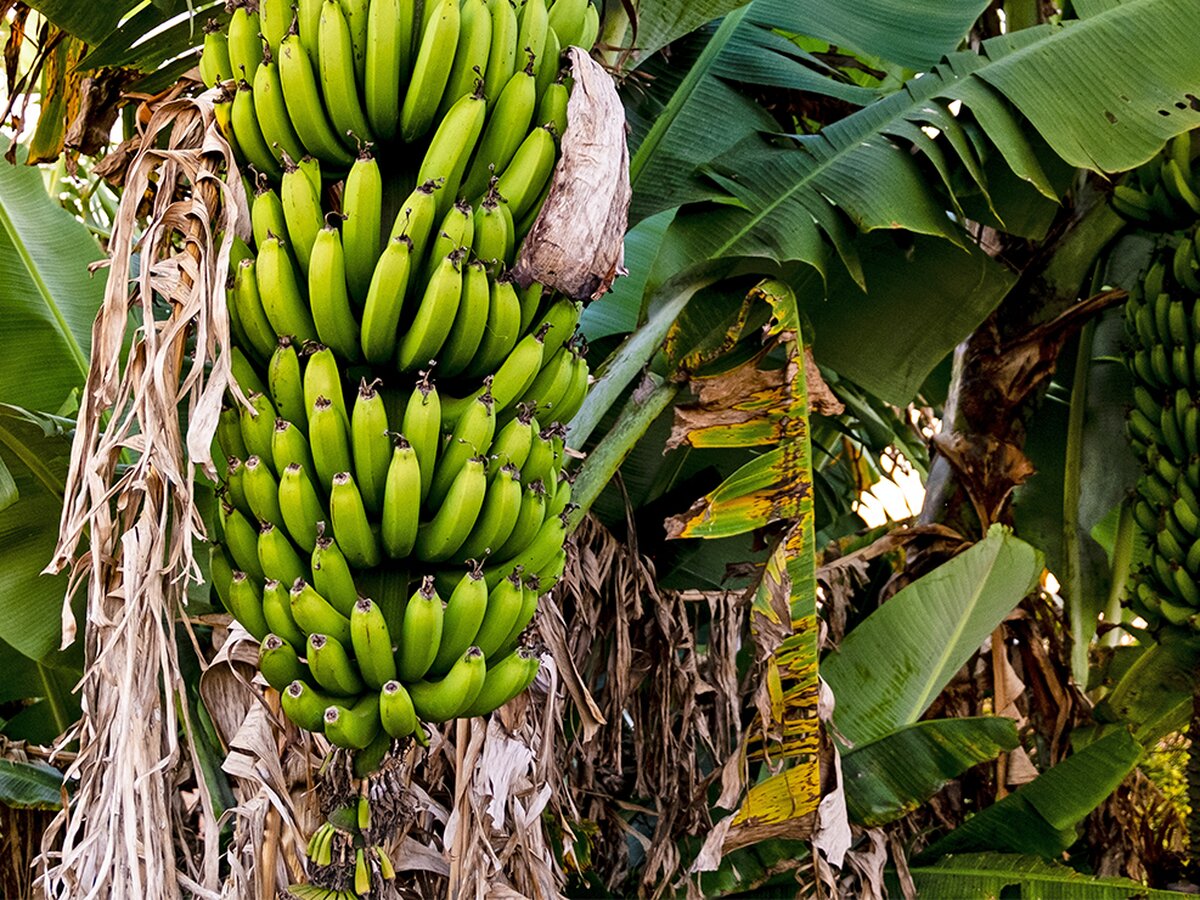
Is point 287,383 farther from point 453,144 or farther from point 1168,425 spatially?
point 1168,425

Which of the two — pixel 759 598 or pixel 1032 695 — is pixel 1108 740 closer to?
pixel 1032 695

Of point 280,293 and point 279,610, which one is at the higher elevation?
point 280,293

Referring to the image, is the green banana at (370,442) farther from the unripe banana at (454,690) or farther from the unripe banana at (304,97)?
the unripe banana at (304,97)

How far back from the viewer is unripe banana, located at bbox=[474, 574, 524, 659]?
3.97 ft

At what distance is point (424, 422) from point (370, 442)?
6cm

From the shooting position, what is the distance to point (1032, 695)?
248 cm

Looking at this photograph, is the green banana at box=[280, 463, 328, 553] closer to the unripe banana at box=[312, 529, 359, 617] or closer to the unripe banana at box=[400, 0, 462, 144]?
the unripe banana at box=[312, 529, 359, 617]

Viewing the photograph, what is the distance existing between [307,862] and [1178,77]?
6.09 feet

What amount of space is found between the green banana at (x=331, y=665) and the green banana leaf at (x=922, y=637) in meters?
1.17

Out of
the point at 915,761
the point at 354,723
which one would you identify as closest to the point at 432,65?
the point at 354,723

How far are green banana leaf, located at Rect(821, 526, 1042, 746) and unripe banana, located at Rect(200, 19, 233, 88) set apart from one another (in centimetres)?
142

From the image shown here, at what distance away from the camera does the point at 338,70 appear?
1.24 meters

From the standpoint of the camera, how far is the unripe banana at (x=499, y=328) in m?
1.24

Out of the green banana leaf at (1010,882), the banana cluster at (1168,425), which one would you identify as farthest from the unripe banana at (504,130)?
the banana cluster at (1168,425)
